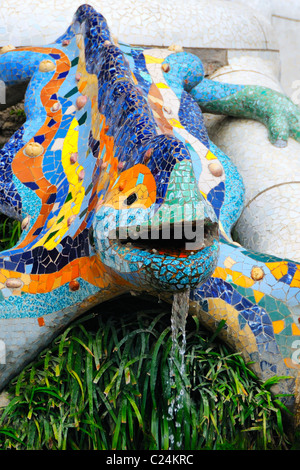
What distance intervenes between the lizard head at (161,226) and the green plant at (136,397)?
21.8 inches

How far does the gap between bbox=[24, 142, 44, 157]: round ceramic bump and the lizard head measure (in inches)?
41.8

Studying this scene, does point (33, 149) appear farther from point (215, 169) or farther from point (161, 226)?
point (161, 226)

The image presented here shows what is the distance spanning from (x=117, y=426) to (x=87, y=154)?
1.26 m

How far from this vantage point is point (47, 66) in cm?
441

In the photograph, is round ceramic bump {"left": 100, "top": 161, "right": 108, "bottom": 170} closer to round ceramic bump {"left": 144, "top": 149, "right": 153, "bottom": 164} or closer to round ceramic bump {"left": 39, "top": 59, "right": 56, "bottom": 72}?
round ceramic bump {"left": 144, "top": 149, "right": 153, "bottom": 164}

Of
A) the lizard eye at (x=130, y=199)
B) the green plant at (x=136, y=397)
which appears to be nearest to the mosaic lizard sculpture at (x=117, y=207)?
the lizard eye at (x=130, y=199)

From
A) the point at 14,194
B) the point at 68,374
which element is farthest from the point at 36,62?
the point at 68,374

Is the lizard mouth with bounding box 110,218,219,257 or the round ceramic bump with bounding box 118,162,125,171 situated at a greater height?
the round ceramic bump with bounding box 118,162,125,171

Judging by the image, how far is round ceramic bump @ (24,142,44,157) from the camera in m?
4.04

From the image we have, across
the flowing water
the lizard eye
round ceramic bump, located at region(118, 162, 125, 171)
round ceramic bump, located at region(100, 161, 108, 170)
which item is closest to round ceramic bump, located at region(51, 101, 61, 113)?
round ceramic bump, located at region(100, 161, 108, 170)

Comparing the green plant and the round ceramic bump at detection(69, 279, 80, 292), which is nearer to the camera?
the green plant

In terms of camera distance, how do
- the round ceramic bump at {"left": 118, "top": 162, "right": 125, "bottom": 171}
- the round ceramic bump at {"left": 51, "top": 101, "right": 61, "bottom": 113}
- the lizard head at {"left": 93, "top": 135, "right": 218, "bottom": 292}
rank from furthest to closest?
the round ceramic bump at {"left": 51, "top": 101, "right": 61, "bottom": 113}, the round ceramic bump at {"left": 118, "top": 162, "right": 125, "bottom": 171}, the lizard head at {"left": 93, "top": 135, "right": 218, "bottom": 292}

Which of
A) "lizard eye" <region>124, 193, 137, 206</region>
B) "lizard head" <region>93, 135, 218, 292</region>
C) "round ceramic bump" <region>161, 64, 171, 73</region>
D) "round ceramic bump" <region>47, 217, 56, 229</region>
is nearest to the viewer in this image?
"lizard head" <region>93, 135, 218, 292</region>
